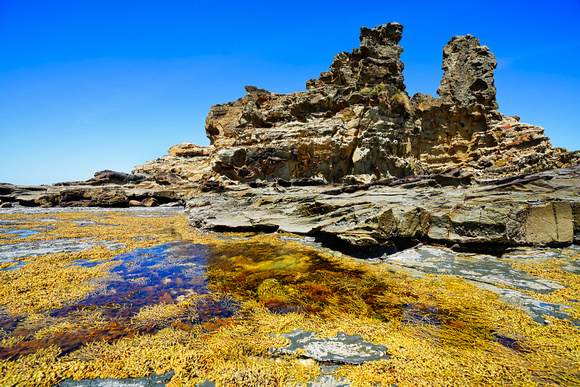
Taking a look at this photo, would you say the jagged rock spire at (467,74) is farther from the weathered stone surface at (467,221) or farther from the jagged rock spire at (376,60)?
the weathered stone surface at (467,221)

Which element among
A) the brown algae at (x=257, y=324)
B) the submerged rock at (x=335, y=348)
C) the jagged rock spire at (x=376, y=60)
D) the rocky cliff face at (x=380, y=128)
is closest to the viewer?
the brown algae at (x=257, y=324)

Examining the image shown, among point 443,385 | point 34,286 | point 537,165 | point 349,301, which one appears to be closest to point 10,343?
point 34,286

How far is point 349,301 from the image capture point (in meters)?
4.26

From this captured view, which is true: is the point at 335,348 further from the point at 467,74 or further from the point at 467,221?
the point at 467,74

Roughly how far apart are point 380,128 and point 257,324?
29.3 metres

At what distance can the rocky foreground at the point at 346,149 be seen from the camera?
1803 centimetres

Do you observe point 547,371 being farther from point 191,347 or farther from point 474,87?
point 474,87

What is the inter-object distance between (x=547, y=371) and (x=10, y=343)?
611 cm

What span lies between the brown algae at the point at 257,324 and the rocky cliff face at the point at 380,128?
23.3m

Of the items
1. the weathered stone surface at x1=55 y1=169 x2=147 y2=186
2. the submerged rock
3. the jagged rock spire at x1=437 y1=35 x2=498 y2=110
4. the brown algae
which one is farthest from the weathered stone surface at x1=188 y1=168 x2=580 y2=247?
the weathered stone surface at x1=55 y1=169 x2=147 y2=186

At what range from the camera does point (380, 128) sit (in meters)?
28.8

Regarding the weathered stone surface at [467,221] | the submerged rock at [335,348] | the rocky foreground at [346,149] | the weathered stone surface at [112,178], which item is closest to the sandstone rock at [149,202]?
the rocky foreground at [346,149]

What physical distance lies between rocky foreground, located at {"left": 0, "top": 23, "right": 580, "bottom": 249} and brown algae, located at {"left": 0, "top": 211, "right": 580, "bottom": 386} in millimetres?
5523

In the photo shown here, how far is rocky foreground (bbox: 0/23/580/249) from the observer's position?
710 inches
